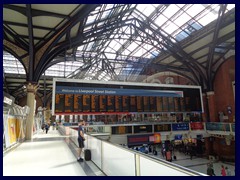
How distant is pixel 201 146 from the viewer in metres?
22.0

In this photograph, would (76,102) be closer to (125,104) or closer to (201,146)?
(125,104)

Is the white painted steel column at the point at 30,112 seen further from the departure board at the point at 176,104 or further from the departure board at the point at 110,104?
the departure board at the point at 176,104

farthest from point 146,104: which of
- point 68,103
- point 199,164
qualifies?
point 199,164

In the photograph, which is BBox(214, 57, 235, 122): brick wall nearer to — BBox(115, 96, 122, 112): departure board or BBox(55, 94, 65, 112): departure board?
BBox(115, 96, 122, 112): departure board

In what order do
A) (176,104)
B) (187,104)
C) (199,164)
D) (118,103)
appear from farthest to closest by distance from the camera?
(199,164) → (187,104) → (176,104) → (118,103)

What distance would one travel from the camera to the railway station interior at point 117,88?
916 centimetres

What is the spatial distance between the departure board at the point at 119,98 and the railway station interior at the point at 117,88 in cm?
7

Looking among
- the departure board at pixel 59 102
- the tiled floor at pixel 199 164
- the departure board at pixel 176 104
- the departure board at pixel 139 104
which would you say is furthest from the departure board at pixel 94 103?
the tiled floor at pixel 199 164

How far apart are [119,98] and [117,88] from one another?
83 cm

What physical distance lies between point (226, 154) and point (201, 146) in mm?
3924

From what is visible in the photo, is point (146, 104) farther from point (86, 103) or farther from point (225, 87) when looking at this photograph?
point (225, 87)

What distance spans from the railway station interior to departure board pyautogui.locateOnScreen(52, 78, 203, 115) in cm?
7

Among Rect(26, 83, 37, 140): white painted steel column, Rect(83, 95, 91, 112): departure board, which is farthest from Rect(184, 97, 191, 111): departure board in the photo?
Rect(26, 83, 37, 140): white painted steel column

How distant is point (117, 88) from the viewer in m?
14.7
